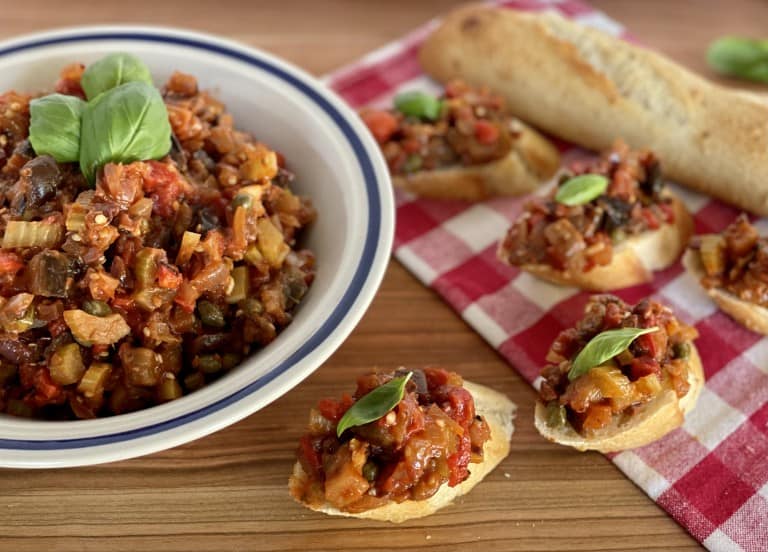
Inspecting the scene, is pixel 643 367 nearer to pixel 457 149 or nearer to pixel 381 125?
pixel 457 149

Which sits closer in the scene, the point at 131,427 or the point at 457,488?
the point at 131,427

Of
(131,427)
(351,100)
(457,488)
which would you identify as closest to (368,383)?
(457,488)

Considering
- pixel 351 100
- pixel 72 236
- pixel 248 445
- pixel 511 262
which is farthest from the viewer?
pixel 351 100

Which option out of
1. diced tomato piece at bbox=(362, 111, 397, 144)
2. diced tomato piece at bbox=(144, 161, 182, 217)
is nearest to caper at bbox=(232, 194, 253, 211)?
diced tomato piece at bbox=(144, 161, 182, 217)

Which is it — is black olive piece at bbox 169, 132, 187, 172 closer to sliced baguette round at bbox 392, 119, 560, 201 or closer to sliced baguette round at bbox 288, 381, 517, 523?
sliced baguette round at bbox 288, 381, 517, 523

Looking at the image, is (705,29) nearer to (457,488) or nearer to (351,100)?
(351,100)

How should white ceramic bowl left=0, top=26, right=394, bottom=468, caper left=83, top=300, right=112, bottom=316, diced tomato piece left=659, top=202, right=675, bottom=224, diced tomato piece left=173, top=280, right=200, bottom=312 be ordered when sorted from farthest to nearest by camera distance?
diced tomato piece left=659, top=202, right=675, bottom=224, diced tomato piece left=173, top=280, right=200, bottom=312, caper left=83, top=300, right=112, bottom=316, white ceramic bowl left=0, top=26, right=394, bottom=468

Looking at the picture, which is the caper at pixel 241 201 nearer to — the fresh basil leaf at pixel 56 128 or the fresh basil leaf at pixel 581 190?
the fresh basil leaf at pixel 56 128
